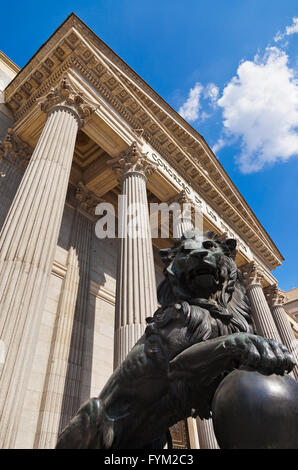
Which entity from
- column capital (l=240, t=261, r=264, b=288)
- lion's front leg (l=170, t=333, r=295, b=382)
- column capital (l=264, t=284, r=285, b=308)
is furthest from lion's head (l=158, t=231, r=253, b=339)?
column capital (l=264, t=284, r=285, b=308)

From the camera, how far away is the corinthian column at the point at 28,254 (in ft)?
15.6

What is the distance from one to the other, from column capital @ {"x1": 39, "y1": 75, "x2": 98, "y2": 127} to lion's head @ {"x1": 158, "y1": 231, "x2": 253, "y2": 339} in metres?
7.93

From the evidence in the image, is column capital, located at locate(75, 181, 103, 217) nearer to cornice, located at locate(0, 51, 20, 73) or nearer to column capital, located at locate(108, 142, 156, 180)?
column capital, located at locate(108, 142, 156, 180)

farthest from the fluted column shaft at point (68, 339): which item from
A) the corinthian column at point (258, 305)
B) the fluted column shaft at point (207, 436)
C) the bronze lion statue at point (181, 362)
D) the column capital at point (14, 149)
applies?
the corinthian column at point (258, 305)

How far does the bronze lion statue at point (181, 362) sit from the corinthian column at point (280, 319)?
16.3m

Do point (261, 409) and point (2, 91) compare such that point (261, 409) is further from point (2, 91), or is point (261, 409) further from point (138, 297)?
point (2, 91)

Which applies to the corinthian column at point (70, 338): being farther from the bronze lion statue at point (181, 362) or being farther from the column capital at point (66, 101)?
the bronze lion statue at point (181, 362)

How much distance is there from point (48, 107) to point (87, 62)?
115 inches

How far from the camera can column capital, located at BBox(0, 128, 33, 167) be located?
10.2m

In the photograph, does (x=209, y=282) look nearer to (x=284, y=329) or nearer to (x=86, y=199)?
(x=86, y=199)

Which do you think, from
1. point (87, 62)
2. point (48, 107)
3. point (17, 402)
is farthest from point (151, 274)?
point (87, 62)

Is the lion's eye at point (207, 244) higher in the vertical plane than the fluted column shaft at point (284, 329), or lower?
Result: lower

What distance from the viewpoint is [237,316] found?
241 centimetres

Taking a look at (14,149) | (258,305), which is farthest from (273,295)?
(14,149)
